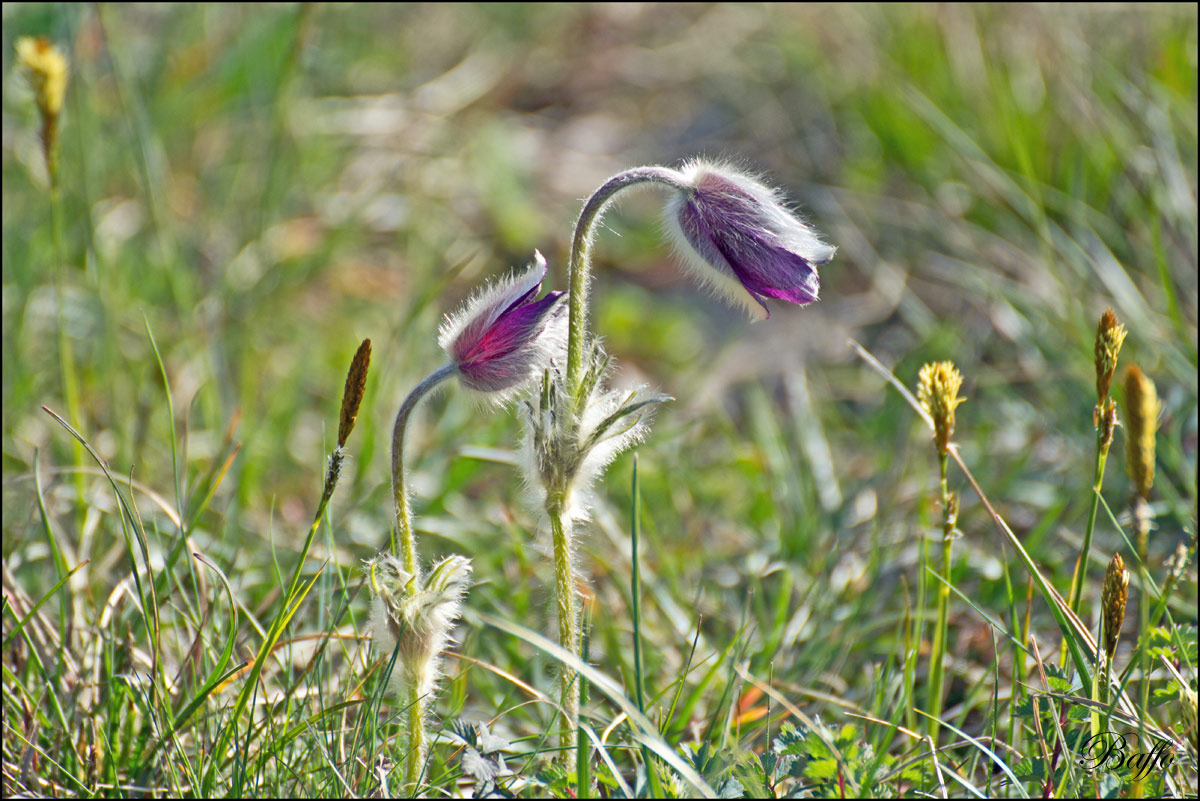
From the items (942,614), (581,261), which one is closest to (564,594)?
(581,261)

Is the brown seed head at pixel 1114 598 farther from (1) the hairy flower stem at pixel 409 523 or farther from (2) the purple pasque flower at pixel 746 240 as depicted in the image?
(1) the hairy flower stem at pixel 409 523

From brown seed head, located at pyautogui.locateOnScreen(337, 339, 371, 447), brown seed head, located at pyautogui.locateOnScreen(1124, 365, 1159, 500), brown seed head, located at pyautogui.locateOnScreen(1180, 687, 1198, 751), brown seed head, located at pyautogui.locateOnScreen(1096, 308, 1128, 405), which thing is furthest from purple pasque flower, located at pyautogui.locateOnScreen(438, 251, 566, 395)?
brown seed head, located at pyautogui.locateOnScreen(1180, 687, 1198, 751)

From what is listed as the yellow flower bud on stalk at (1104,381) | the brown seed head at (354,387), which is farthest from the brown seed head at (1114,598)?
the brown seed head at (354,387)

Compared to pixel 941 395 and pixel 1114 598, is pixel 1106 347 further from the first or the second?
pixel 1114 598

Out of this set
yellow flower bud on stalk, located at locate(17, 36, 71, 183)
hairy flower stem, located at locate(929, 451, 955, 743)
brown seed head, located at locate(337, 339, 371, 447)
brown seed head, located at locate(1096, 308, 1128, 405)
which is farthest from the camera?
yellow flower bud on stalk, located at locate(17, 36, 71, 183)

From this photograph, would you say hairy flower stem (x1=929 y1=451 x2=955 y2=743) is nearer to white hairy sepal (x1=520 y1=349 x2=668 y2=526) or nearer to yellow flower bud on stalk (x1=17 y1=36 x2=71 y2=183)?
white hairy sepal (x1=520 y1=349 x2=668 y2=526)
